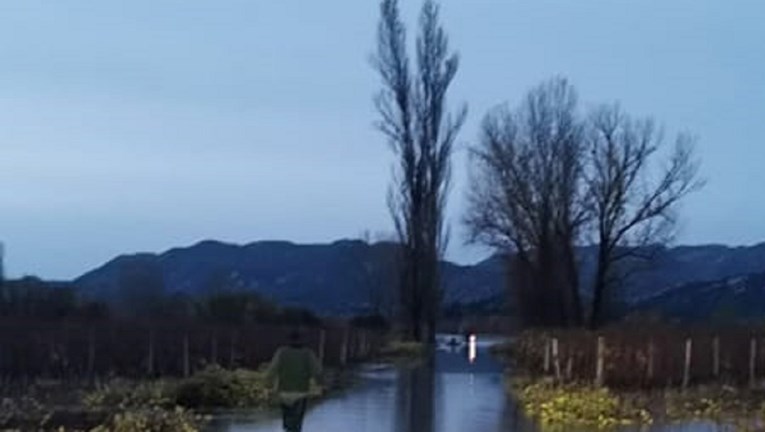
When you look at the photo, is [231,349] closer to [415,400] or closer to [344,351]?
[344,351]

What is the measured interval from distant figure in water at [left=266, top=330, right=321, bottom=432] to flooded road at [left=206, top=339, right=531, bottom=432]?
18.1 feet

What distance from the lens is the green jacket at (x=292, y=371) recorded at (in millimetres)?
19516

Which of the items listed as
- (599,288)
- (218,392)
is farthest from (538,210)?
(218,392)

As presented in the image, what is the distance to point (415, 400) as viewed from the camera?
33.9 metres

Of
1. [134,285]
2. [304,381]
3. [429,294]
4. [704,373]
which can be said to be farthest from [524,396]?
[134,285]

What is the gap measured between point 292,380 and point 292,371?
0.11 meters

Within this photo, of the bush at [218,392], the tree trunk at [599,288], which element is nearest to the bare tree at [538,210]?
the tree trunk at [599,288]

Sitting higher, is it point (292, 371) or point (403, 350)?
point (403, 350)

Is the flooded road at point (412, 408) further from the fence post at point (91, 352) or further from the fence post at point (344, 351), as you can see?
the fence post at point (91, 352)

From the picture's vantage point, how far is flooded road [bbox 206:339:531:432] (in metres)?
26.3

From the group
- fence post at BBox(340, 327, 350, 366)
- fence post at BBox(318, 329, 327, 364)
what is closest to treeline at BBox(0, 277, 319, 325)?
fence post at BBox(340, 327, 350, 366)

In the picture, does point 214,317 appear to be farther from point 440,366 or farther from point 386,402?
point 386,402

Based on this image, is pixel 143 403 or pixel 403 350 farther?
pixel 403 350

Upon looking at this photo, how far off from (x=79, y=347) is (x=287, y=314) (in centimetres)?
3247
